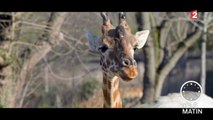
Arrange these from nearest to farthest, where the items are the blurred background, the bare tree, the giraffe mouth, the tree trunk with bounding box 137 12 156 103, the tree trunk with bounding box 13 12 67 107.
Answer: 1. the giraffe mouth
2. the blurred background
3. the tree trunk with bounding box 13 12 67 107
4. the tree trunk with bounding box 137 12 156 103
5. the bare tree

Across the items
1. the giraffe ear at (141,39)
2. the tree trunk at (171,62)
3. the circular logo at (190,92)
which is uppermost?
the giraffe ear at (141,39)

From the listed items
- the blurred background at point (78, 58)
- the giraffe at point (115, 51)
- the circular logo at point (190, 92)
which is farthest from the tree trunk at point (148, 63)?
the giraffe at point (115, 51)

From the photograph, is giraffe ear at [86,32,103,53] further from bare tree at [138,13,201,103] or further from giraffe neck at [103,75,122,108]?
bare tree at [138,13,201,103]

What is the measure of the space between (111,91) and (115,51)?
0.36 m

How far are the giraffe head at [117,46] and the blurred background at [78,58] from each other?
2.91 m

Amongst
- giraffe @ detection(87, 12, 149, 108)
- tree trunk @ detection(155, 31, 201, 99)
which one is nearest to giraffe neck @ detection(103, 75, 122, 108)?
giraffe @ detection(87, 12, 149, 108)

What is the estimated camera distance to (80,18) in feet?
36.1

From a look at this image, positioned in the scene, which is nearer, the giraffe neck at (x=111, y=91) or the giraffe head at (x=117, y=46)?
the giraffe head at (x=117, y=46)

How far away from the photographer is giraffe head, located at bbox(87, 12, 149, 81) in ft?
16.8

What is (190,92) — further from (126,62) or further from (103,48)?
(126,62)

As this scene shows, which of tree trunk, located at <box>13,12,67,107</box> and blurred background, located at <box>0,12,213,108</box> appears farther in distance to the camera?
tree trunk, located at <box>13,12,67,107</box>

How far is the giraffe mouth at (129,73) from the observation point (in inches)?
192

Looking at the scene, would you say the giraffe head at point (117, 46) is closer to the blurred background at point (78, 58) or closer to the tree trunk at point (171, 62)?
the blurred background at point (78, 58)

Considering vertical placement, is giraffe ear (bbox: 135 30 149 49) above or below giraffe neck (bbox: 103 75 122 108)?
above
